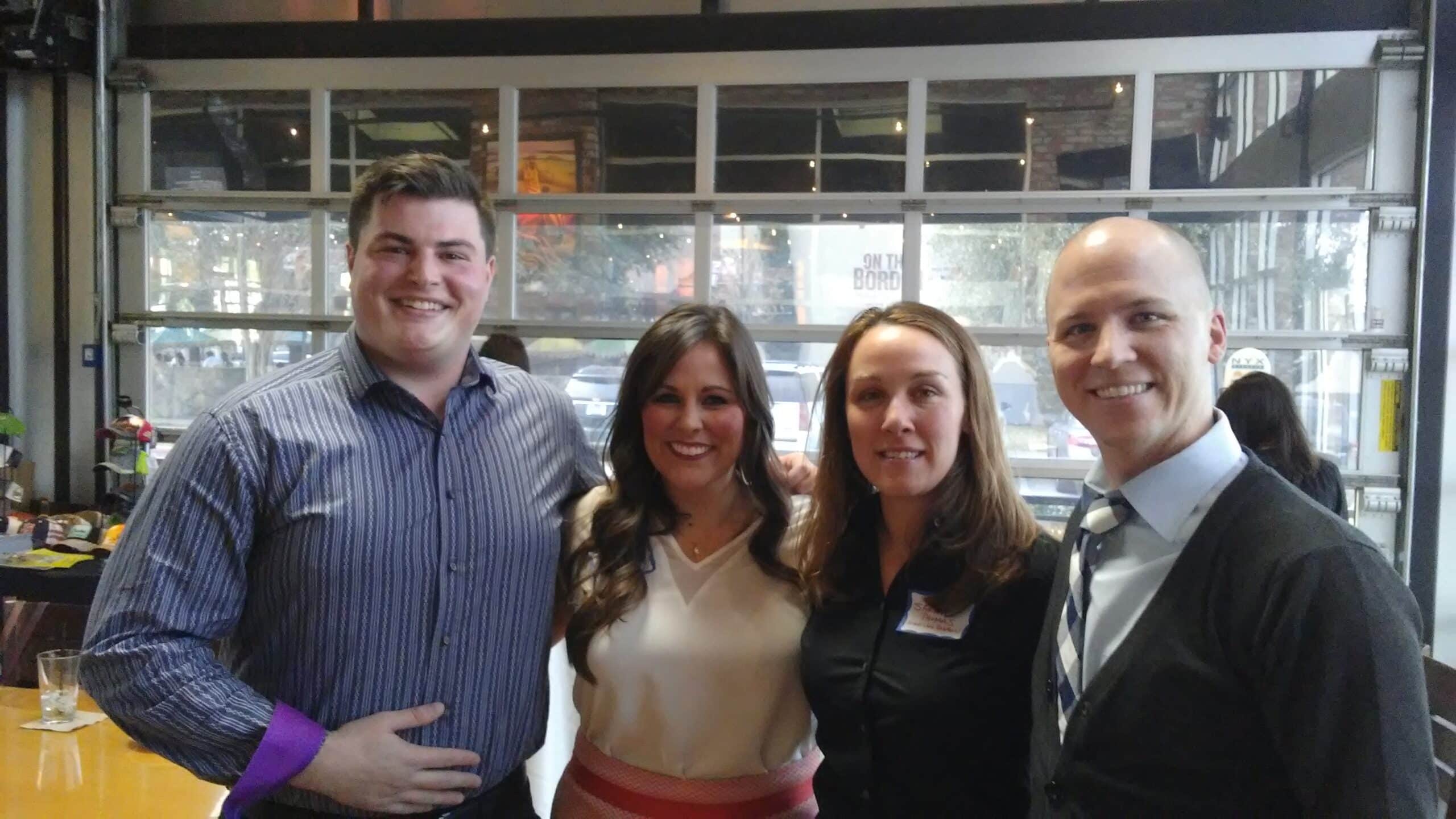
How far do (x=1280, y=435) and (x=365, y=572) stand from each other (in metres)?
3.29

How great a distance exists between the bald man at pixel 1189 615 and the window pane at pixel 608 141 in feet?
13.9

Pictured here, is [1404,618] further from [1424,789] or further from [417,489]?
[417,489]

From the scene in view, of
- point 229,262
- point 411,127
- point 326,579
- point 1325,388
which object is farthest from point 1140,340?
point 229,262

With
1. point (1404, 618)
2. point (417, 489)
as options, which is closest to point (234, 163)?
point (417, 489)

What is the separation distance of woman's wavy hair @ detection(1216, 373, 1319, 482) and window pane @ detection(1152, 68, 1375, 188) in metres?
1.73

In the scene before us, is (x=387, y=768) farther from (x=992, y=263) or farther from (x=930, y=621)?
(x=992, y=263)

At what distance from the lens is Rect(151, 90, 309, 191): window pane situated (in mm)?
5672

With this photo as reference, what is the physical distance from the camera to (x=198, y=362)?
5855 mm

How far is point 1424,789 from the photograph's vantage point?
3.18 ft

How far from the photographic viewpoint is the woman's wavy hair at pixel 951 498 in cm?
159

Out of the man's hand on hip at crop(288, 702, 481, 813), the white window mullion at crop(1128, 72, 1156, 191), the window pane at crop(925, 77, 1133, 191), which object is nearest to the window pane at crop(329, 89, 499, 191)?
the window pane at crop(925, 77, 1133, 191)

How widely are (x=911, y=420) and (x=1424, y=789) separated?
0.84 meters

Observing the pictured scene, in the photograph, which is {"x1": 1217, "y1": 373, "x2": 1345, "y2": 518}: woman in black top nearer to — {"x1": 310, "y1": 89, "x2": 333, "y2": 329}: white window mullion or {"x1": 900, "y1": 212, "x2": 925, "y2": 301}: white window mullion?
{"x1": 900, "y1": 212, "x2": 925, "y2": 301}: white window mullion

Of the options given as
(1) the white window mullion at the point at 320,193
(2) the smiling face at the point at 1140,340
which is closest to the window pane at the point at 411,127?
(1) the white window mullion at the point at 320,193
